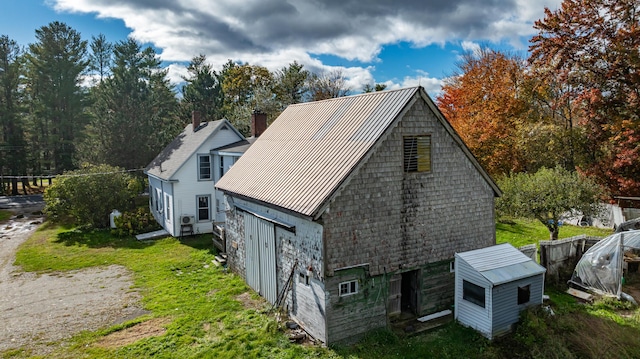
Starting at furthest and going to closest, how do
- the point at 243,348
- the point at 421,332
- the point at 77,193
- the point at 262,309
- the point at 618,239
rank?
the point at 77,193
the point at 618,239
the point at 262,309
the point at 421,332
the point at 243,348

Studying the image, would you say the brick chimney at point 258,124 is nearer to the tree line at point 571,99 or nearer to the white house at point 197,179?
the white house at point 197,179

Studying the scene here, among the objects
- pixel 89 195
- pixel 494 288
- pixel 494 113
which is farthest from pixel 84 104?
pixel 494 288

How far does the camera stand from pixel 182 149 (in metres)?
27.1

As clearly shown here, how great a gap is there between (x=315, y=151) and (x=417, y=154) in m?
3.34

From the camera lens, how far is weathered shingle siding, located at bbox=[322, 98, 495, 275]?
437 inches

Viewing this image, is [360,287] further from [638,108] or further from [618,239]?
[638,108]

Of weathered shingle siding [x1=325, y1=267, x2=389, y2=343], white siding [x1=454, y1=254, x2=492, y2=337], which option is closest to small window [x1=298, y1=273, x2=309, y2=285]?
weathered shingle siding [x1=325, y1=267, x2=389, y2=343]

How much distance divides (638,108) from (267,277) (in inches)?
907

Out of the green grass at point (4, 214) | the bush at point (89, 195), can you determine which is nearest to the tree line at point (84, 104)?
the green grass at point (4, 214)

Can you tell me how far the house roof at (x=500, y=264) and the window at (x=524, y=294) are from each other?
1.35 feet

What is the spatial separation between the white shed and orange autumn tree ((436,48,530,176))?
1630cm

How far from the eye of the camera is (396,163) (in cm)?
1184

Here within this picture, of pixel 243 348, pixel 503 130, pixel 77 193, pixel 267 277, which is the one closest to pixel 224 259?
pixel 267 277

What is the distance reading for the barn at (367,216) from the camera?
36.0 feet
